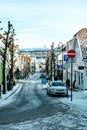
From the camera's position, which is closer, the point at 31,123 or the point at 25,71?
the point at 31,123

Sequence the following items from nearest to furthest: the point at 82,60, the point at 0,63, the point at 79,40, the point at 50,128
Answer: the point at 50,128 < the point at 82,60 < the point at 79,40 < the point at 0,63

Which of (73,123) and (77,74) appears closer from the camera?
(73,123)

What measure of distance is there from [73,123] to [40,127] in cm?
189

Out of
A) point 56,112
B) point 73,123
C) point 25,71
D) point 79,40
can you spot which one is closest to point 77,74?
point 79,40

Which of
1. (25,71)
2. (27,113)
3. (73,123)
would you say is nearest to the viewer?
(73,123)

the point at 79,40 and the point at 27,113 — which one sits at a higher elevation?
the point at 79,40

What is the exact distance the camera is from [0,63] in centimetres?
5956

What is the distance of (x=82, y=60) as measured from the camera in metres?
50.5

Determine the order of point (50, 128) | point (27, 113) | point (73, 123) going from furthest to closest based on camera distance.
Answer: point (27, 113) < point (73, 123) < point (50, 128)

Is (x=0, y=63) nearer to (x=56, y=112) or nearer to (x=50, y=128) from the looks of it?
(x=56, y=112)

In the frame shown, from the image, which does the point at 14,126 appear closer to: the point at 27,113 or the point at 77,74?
the point at 27,113

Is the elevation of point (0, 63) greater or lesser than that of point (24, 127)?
greater

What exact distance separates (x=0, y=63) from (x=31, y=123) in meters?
42.5

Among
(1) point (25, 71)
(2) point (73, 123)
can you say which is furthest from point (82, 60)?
(1) point (25, 71)
